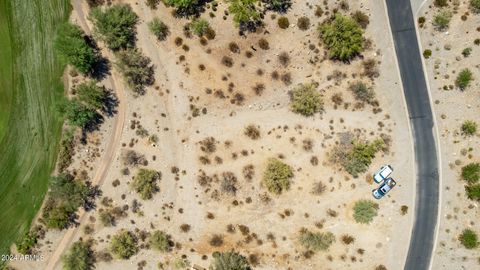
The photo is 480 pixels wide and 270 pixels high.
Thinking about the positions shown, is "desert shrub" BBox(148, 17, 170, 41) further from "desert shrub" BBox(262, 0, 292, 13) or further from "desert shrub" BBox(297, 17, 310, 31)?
"desert shrub" BBox(297, 17, 310, 31)

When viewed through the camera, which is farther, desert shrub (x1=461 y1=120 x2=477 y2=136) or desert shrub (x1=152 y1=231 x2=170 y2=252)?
desert shrub (x1=152 y1=231 x2=170 y2=252)

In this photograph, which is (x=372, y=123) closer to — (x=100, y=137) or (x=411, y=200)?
(x=411, y=200)

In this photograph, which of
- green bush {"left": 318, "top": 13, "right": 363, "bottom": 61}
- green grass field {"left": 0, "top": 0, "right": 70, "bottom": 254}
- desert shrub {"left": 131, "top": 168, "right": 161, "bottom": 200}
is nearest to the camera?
green bush {"left": 318, "top": 13, "right": 363, "bottom": 61}

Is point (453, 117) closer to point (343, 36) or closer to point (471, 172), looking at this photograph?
point (471, 172)

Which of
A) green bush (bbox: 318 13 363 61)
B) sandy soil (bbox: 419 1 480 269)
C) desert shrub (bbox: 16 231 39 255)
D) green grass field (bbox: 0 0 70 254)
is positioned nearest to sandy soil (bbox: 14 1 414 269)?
desert shrub (bbox: 16 231 39 255)

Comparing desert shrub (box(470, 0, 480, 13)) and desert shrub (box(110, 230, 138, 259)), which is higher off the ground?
desert shrub (box(470, 0, 480, 13))

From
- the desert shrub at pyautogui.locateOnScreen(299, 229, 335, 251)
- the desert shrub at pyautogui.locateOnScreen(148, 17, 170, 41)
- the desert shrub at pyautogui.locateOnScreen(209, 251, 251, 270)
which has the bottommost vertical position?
the desert shrub at pyautogui.locateOnScreen(209, 251, 251, 270)

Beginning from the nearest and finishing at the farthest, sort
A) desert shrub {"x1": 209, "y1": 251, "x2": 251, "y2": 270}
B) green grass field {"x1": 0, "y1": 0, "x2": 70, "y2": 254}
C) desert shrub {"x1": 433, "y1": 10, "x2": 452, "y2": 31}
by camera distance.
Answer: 1. desert shrub {"x1": 209, "y1": 251, "x2": 251, "y2": 270}
2. desert shrub {"x1": 433, "y1": 10, "x2": 452, "y2": 31}
3. green grass field {"x1": 0, "y1": 0, "x2": 70, "y2": 254}
